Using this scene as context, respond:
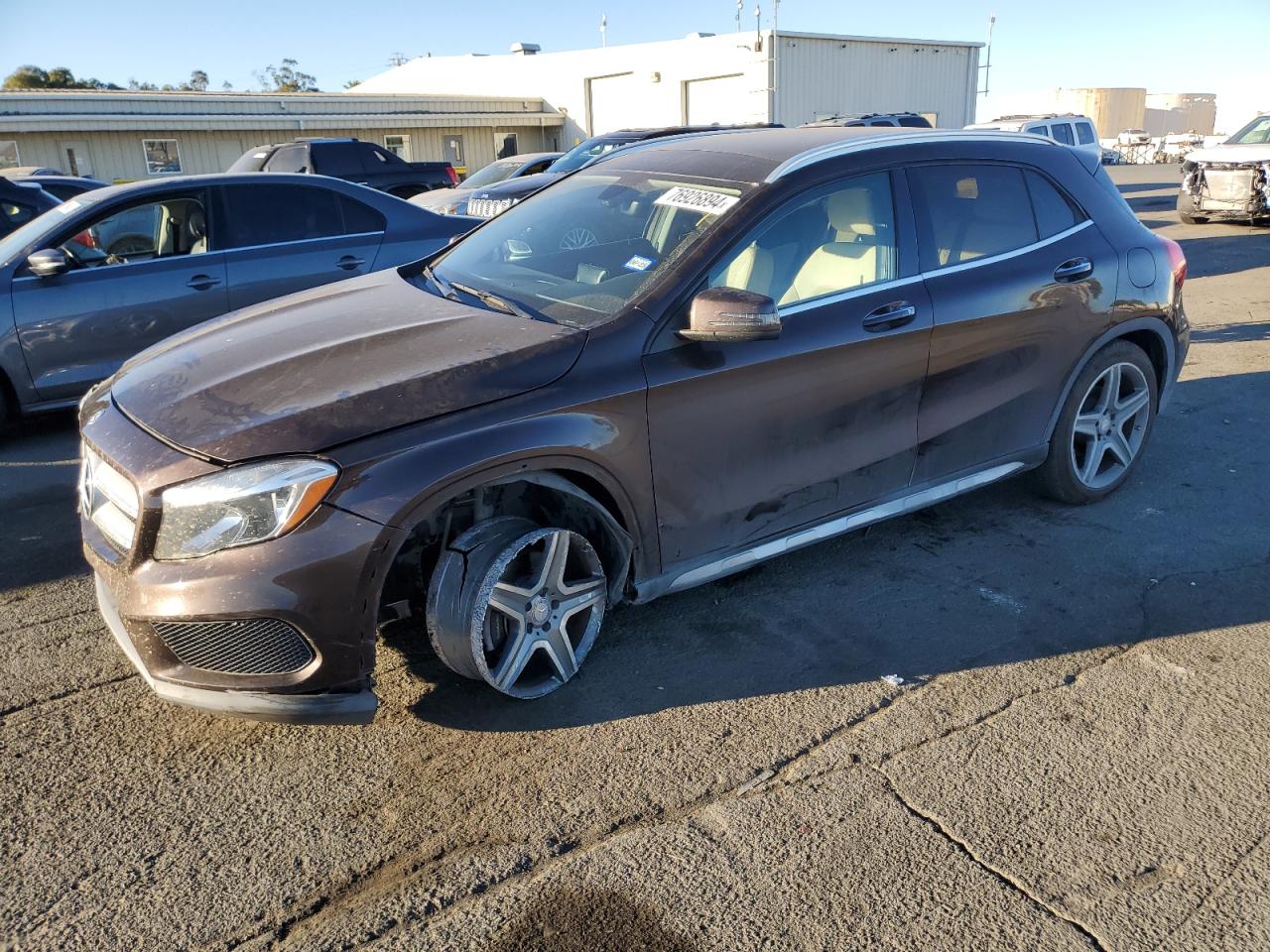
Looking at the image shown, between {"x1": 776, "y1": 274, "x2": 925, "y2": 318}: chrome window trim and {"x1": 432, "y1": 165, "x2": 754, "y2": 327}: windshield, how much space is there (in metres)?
0.43

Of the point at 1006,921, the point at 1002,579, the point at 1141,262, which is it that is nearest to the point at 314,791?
the point at 1006,921

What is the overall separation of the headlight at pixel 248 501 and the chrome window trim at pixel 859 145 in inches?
79.2

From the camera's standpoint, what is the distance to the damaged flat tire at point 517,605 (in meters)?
3.08

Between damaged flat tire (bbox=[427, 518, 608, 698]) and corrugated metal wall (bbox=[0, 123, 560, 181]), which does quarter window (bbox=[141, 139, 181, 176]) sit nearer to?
corrugated metal wall (bbox=[0, 123, 560, 181])

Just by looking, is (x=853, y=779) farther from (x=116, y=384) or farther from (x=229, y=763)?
(x=116, y=384)

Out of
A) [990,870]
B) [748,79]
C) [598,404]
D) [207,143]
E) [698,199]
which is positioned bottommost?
[990,870]

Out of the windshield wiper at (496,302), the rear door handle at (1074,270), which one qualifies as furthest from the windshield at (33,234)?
the rear door handle at (1074,270)

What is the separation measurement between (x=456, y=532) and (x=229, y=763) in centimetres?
99

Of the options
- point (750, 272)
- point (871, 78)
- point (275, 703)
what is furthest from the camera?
point (871, 78)

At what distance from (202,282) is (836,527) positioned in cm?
478

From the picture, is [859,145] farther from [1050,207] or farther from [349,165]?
[349,165]

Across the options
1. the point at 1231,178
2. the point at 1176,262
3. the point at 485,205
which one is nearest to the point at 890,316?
the point at 1176,262

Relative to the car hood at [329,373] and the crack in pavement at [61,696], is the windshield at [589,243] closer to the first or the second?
the car hood at [329,373]

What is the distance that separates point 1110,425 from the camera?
4.93 metres
